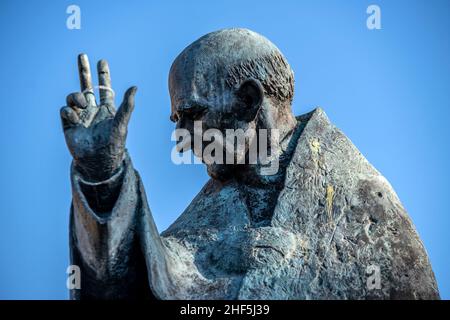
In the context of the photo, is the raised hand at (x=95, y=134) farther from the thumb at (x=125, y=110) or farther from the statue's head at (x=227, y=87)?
the statue's head at (x=227, y=87)

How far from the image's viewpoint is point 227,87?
17.1 metres

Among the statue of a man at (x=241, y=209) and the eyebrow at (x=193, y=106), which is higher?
the eyebrow at (x=193, y=106)

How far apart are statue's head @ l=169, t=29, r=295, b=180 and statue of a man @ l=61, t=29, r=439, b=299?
11 mm

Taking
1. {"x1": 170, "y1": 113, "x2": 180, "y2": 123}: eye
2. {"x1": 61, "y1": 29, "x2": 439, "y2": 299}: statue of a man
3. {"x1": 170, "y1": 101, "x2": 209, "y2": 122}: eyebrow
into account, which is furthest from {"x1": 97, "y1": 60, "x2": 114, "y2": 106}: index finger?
{"x1": 170, "y1": 113, "x2": 180, "y2": 123}: eye

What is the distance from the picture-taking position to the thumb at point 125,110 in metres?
15.3

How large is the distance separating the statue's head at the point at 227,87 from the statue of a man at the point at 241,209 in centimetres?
1

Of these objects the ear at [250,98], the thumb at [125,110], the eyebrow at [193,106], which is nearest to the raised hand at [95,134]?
the thumb at [125,110]

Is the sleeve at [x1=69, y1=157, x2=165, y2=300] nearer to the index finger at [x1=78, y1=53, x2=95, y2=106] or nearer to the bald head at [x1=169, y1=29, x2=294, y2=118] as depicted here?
the index finger at [x1=78, y1=53, x2=95, y2=106]

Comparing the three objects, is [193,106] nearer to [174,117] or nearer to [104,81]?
[174,117]

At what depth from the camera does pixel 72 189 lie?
15555mm

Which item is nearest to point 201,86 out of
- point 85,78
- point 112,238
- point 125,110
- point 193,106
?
point 193,106

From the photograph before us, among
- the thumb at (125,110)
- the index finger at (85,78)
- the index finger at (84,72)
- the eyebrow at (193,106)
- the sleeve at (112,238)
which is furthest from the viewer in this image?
the eyebrow at (193,106)

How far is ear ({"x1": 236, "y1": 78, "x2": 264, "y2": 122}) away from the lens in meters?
17.0

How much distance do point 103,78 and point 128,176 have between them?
1.10m
